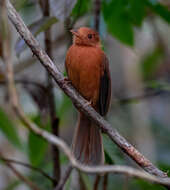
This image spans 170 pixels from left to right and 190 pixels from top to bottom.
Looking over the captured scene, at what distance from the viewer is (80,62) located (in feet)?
11.4

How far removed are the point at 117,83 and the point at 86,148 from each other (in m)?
4.83

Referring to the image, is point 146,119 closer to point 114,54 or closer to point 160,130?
point 160,130

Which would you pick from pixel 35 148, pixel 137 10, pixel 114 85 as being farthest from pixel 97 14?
pixel 114 85

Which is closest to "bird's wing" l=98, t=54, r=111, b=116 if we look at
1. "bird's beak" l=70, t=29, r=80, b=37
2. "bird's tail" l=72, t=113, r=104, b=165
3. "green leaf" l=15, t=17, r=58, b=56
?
"bird's tail" l=72, t=113, r=104, b=165

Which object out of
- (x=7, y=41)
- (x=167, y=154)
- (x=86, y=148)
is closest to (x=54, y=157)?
(x=86, y=148)

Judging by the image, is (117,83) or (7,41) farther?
(117,83)

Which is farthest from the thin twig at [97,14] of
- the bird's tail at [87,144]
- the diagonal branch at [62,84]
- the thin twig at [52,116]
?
the diagonal branch at [62,84]

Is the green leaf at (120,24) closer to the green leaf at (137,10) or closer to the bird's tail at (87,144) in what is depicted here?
the green leaf at (137,10)

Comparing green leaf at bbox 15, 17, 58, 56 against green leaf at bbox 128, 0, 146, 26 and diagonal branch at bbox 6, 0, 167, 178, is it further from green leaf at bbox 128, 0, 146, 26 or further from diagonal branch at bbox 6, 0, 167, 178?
green leaf at bbox 128, 0, 146, 26

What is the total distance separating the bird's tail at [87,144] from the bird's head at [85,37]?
2.14 feet

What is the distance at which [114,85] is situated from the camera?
7988mm

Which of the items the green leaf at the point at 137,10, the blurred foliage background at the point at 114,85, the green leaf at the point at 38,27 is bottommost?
the blurred foliage background at the point at 114,85

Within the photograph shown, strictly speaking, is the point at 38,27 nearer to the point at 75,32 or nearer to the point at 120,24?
the point at 75,32

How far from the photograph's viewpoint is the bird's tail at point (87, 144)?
3193 millimetres
